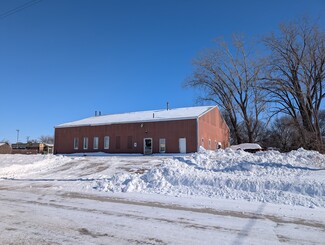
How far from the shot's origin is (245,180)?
449 inches

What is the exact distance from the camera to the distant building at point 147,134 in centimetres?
3312

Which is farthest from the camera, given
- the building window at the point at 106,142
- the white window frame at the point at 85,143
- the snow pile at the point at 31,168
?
the white window frame at the point at 85,143

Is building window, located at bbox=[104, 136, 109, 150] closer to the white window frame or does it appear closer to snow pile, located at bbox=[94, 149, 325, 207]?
the white window frame

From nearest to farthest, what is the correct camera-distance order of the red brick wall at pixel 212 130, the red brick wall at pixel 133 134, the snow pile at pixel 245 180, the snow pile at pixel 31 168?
the snow pile at pixel 245 180, the snow pile at pixel 31 168, the red brick wall at pixel 133 134, the red brick wall at pixel 212 130

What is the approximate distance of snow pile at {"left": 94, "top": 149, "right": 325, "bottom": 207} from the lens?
10086 mm

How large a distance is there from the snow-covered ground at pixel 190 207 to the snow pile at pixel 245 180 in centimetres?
3

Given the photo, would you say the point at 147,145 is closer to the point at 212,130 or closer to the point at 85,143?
the point at 212,130

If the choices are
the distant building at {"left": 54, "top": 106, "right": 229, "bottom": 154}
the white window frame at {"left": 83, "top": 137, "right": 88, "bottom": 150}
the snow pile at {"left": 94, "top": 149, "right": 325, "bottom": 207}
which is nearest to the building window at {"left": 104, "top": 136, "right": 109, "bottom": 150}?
the distant building at {"left": 54, "top": 106, "right": 229, "bottom": 154}

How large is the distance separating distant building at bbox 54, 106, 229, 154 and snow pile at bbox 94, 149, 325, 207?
1658cm

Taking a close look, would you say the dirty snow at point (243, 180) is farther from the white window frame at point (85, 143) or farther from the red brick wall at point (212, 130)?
the white window frame at point (85, 143)

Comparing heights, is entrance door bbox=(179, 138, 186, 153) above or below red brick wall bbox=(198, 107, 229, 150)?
below

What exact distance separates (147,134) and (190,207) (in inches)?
1035

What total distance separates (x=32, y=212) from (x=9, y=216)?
0.65 m

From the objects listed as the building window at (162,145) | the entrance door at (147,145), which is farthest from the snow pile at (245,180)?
the entrance door at (147,145)
